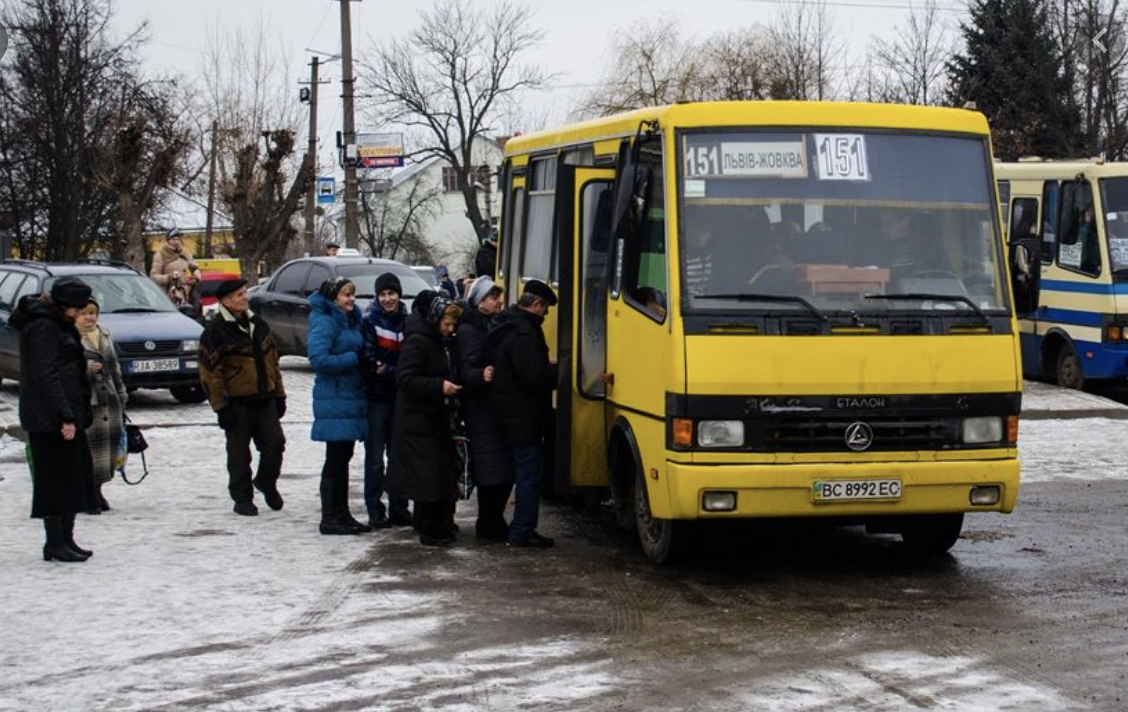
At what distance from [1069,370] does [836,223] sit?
42.0 ft

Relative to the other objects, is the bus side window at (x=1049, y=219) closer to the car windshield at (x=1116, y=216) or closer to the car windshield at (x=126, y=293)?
the car windshield at (x=1116, y=216)

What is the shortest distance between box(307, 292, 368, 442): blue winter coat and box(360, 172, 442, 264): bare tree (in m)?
53.7

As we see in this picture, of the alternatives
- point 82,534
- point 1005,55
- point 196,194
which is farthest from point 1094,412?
point 196,194

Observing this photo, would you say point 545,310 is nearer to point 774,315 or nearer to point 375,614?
point 774,315

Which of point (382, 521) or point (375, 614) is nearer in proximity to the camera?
point (375, 614)

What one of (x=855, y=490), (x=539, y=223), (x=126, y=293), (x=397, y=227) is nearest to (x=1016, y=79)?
(x=126, y=293)

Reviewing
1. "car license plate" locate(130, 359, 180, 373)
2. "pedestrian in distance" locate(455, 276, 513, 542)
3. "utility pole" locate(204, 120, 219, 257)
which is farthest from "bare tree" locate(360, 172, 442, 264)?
A: "pedestrian in distance" locate(455, 276, 513, 542)

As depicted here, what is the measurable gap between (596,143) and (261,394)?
305cm

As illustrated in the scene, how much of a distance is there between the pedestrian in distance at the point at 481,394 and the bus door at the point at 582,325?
36 cm

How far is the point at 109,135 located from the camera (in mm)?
38969

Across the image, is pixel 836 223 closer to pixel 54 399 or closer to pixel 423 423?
pixel 423 423

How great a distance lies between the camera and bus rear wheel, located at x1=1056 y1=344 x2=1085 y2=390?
2141 cm

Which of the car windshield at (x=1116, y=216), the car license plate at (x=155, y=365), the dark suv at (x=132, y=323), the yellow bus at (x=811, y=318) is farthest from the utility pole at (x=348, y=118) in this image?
the yellow bus at (x=811, y=318)

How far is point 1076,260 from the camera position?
69.7 ft
